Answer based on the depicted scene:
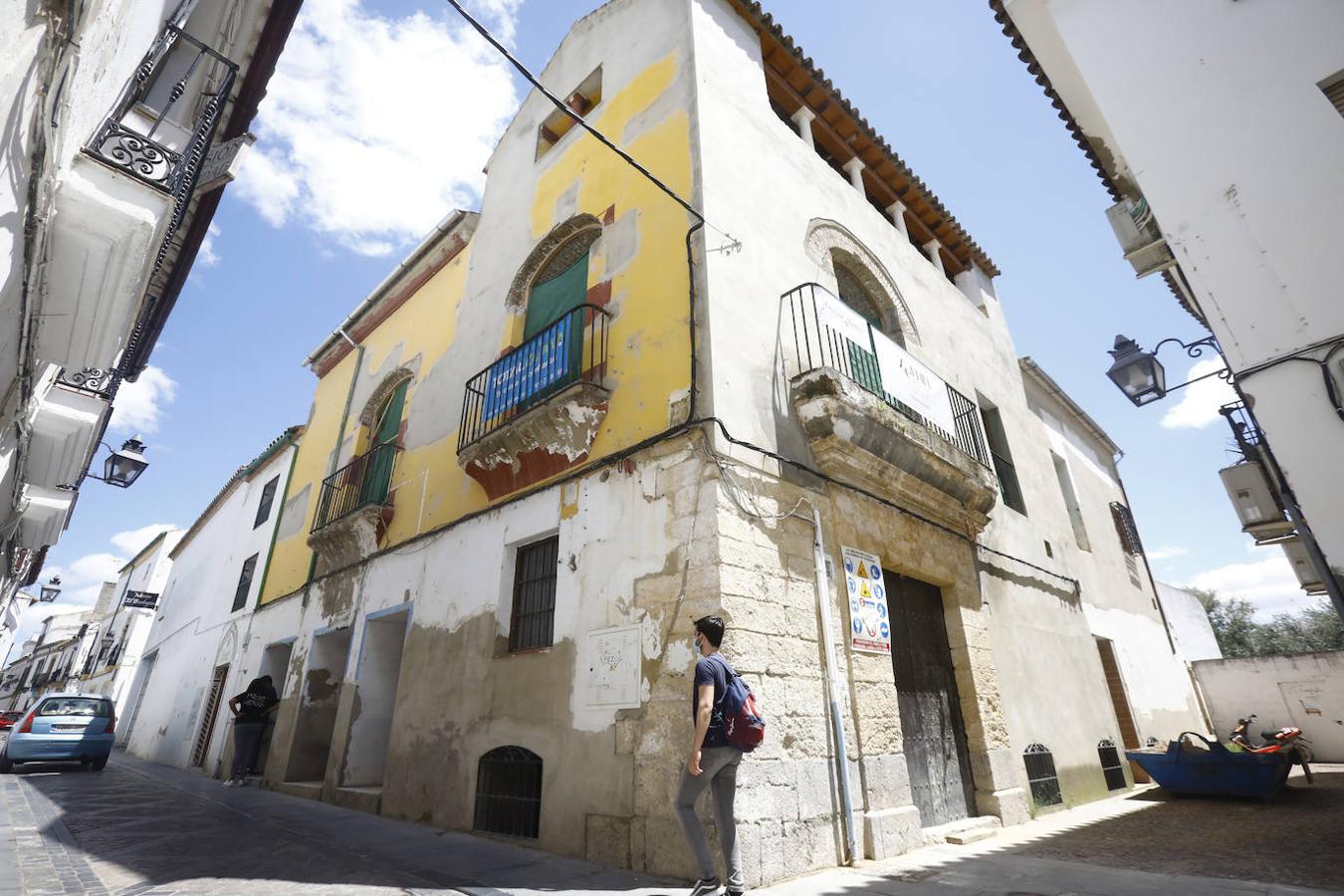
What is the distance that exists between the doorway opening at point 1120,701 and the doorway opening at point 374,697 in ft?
32.7

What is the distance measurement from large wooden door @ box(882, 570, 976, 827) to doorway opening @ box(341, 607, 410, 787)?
5.39 metres

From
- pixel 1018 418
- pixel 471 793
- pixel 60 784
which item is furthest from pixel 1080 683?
pixel 60 784

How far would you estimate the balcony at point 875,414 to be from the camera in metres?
5.55

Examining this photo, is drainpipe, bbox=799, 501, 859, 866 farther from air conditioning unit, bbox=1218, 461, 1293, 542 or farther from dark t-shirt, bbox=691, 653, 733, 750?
air conditioning unit, bbox=1218, 461, 1293, 542

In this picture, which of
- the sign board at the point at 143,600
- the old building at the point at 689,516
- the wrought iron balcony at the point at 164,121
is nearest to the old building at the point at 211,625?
the old building at the point at 689,516

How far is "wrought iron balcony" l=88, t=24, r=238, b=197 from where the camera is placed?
137 inches

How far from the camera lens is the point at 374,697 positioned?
24.9ft

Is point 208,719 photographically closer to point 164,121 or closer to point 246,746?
point 246,746

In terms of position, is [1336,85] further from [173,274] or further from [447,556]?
[173,274]

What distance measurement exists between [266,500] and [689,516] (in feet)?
40.5

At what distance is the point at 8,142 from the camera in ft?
7.84

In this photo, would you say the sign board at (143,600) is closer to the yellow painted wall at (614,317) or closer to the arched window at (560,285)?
the yellow painted wall at (614,317)

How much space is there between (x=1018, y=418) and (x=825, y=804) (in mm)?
7993

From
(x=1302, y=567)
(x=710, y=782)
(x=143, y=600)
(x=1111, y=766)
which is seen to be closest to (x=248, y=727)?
(x=710, y=782)
